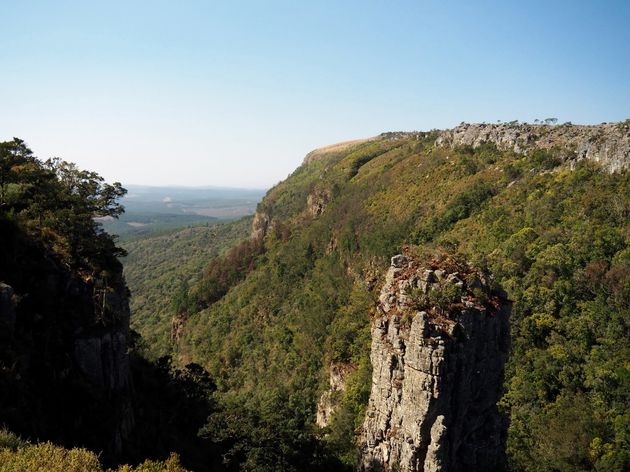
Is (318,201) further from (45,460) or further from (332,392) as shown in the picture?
(45,460)

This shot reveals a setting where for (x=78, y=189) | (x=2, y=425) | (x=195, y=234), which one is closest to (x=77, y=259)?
(x=78, y=189)

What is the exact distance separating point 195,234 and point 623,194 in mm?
152896

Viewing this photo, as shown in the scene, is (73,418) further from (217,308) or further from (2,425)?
(217,308)

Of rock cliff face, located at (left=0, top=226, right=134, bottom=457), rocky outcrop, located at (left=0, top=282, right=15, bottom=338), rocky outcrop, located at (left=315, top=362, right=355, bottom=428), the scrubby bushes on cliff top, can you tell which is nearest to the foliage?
rock cliff face, located at (left=0, top=226, right=134, bottom=457)

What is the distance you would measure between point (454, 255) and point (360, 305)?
92.6 ft

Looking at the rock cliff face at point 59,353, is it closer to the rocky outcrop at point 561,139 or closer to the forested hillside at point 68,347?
the forested hillside at point 68,347

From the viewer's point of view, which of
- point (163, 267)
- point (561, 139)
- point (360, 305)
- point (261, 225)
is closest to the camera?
point (360, 305)

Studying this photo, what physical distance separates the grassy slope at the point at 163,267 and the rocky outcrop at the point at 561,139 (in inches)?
2331

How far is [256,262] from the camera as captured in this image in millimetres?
86250

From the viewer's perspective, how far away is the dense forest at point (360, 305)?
1133 inches

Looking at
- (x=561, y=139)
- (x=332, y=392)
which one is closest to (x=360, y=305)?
(x=332, y=392)

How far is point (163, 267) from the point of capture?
439 feet

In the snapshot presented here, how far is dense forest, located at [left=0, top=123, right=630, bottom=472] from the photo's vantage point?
28781 millimetres

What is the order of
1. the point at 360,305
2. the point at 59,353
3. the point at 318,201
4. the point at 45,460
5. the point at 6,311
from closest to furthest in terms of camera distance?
the point at 45,460 → the point at 6,311 → the point at 59,353 → the point at 360,305 → the point at 318,201
